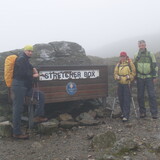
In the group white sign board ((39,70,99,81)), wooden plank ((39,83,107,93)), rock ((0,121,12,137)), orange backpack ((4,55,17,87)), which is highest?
orange backpack ((4,55,17,87))

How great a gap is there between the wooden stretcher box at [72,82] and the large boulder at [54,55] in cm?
138

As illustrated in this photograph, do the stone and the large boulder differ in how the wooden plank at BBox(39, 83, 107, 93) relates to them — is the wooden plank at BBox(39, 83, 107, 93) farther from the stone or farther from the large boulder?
the stone

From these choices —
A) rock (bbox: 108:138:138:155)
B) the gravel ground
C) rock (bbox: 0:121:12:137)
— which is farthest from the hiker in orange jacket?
rock (bbox: 0:121:12:137)

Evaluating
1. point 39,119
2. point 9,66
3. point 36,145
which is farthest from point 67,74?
point 36,145

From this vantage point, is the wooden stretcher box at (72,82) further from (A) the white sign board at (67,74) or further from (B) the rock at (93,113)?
(B) the rock at (93,113)

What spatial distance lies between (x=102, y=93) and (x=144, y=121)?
2.02 meters

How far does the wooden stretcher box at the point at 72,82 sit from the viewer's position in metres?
9.09

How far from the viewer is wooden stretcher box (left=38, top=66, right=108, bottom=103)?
29.8 ft

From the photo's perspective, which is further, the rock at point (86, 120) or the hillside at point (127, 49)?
the hillside at point (127, 49)

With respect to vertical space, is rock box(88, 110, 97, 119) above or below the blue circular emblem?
below

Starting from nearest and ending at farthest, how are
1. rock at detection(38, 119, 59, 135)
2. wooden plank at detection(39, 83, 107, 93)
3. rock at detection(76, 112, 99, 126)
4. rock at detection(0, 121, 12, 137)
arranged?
rock at detection(0, 121, 12, 137)
rock at detection(38, 119, 59, 135)
rock at detection(76, 112, 99, 126)
wooden plank at detection(39, 83, 107, 93)

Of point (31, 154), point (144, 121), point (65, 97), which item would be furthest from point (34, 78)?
point (144, 121)

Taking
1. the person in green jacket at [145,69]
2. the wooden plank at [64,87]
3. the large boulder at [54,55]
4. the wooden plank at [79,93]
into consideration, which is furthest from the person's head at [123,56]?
the large boulder at [54,55]

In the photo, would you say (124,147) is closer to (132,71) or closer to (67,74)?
(132,71)
